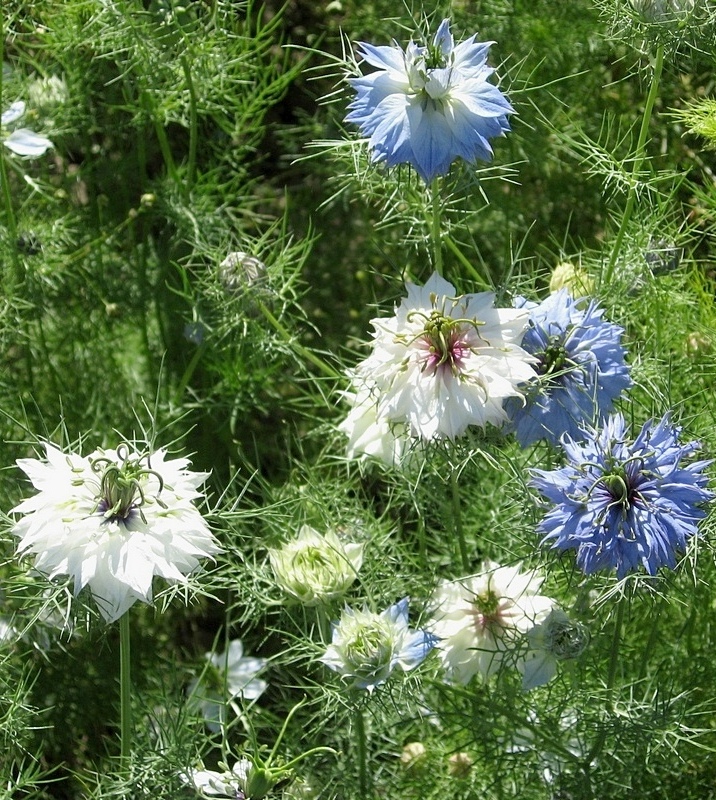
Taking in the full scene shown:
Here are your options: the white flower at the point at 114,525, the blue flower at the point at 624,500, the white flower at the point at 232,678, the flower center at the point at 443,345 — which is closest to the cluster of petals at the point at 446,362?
the flower center at the point at 443,345

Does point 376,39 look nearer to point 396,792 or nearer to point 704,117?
point 704,117

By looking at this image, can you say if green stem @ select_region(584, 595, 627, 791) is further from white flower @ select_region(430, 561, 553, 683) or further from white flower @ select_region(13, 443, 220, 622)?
white flower @ select_region(13, 443, 220, 622)

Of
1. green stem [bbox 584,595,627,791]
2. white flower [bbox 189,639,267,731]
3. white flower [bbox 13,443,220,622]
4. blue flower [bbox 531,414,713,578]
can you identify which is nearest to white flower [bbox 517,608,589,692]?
green stem [bbox 584,595,627,791]

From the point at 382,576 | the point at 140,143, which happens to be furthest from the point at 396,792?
the point at 140,143

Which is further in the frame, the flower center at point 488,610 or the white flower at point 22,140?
the white flower at point 22,140

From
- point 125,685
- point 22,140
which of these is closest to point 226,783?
point 125,685

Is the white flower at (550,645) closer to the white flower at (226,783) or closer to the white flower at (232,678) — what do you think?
the white flower at (226,783)
